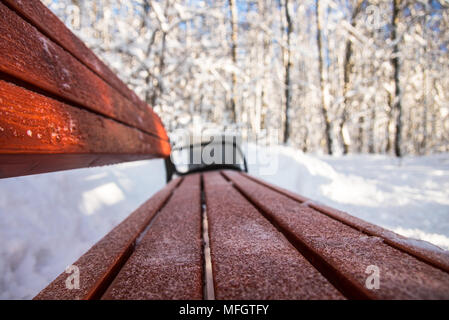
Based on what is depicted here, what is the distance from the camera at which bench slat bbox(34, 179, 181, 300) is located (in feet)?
1.45

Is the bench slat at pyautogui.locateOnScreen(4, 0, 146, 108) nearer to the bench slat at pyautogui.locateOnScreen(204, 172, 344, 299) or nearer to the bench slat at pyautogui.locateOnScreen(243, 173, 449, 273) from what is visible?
the bench slat at pyautogui.locateOnScreen(204, 172, 344, 299)

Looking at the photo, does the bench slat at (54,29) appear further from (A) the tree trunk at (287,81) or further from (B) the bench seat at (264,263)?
(A) the tree trunk at (287,81)

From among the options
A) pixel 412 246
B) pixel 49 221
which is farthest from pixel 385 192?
pixel 49 221

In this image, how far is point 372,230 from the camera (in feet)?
2.05

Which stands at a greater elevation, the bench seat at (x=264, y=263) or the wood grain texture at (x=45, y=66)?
the wood grain texture at (x=45, y=66)

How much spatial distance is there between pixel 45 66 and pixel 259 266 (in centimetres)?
71

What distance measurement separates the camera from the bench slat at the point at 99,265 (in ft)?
1.45

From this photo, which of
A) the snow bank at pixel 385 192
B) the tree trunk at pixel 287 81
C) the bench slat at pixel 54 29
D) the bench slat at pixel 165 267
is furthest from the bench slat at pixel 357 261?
the tree trunk at pixel 287 81

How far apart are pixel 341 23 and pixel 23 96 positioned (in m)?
7.22

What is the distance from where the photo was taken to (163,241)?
26.6 inches

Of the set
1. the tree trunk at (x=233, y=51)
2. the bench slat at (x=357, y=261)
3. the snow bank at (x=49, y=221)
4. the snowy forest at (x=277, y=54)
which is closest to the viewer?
the bench slat at (x=357, y=261)

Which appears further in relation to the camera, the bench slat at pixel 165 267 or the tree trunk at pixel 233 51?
the tree trunk at pixel 233 51

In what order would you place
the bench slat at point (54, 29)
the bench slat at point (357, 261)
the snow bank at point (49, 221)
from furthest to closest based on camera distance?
the snow bank at point (49, 221)
the bench slat at point (54, 29)
the bench slat at point (357, 261)
